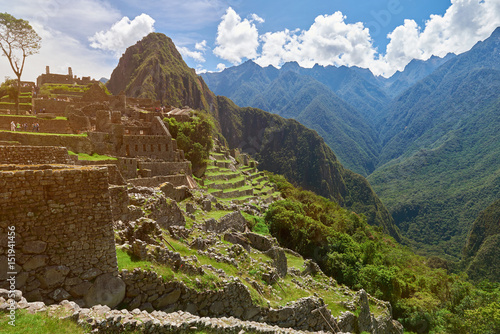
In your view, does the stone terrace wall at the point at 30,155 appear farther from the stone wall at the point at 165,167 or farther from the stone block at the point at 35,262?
the stone wall at the point at 165,167

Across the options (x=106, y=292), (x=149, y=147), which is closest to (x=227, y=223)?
(x=149, y=147)

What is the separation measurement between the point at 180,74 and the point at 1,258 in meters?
150

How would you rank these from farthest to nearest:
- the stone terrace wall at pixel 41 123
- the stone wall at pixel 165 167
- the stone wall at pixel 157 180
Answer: the stone wall at pixel 165 167, the stone terrace wall at pixel 41 123, the stone wall at pixel 157 180

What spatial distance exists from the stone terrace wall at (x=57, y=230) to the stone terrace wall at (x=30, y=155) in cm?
262

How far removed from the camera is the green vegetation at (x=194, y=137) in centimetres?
3553

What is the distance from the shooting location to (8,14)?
25.8 meters

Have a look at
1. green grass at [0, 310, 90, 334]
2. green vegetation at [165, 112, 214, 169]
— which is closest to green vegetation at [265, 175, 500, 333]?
green vegetation at [165, 112, 214, 169]

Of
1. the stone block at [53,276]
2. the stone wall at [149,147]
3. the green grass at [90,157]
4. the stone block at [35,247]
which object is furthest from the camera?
the stone wall at [149,147]

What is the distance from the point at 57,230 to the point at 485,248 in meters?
118

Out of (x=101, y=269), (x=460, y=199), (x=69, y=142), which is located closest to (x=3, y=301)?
(x=101, y=269)

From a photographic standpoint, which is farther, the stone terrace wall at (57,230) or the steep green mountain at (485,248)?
the steep green mountain at (485,248)

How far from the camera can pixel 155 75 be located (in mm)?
117375

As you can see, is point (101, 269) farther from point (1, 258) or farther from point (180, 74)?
point (180, 74)

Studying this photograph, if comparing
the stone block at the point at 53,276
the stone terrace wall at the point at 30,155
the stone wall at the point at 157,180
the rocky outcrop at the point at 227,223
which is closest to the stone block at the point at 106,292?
the stone block at the point at 53,276
